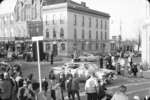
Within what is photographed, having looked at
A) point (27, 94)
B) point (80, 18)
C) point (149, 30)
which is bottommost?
point (27, 94)

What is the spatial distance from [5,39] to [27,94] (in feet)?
165

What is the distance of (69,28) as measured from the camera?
50.4m

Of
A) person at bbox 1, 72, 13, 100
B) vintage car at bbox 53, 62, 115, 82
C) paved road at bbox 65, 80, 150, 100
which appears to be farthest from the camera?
vintage car at bbox 53, 62, 115, 82

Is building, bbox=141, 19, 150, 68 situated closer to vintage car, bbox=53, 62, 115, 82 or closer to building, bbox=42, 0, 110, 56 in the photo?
vintage car, bbox=53, 62, 115, 82

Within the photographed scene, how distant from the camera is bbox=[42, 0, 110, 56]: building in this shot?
50.5 meters

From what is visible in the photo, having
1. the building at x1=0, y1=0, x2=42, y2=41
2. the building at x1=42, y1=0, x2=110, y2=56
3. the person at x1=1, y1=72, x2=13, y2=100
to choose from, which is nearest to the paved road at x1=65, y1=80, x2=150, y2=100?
the person at x1=1, y1=72, x2=13, y2=100

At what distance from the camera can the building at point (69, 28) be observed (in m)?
50.5

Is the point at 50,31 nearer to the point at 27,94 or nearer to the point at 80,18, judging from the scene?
the point at 80,18

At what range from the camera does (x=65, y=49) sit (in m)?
50.6

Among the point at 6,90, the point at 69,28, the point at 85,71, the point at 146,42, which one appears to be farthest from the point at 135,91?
the point at 69,28

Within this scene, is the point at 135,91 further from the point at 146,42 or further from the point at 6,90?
the point at 146,42

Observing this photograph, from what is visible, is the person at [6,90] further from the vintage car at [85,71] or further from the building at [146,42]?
the building at [146,42]

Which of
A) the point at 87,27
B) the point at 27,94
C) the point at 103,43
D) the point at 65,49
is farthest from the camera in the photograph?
the point at 103,43

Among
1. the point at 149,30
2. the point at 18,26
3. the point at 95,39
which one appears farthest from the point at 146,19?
the point at 18,26
